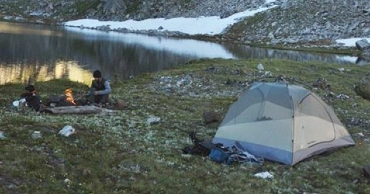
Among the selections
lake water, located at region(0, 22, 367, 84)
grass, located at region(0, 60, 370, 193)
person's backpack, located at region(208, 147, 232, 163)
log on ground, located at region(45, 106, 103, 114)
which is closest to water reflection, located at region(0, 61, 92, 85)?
lake water, located at region(0, 22, 367, 84)

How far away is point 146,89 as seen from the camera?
3450cm

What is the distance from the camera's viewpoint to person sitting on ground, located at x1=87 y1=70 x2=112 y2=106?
24141 millimetres

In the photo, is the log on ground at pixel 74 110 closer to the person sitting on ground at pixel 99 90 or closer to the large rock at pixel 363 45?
the person sitting on ground at pixel 99 90

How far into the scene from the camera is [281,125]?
17188 millimetres

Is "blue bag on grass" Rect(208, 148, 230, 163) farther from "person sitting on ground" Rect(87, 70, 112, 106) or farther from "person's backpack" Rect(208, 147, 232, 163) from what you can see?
"person sitting on ground" Rect(87, 70, 112, 106)

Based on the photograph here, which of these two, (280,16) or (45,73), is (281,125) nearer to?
(45,73)

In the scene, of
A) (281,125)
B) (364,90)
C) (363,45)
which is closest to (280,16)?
(363,45)

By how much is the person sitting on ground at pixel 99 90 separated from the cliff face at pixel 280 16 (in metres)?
89.7

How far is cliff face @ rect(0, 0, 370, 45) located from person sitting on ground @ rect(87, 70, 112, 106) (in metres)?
89.7

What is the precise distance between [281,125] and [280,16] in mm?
107916

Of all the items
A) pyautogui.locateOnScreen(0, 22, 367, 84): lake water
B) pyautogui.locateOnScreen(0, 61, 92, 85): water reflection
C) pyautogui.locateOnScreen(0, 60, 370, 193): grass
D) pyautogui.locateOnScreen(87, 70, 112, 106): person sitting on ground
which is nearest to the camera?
pyautogui.locateOnScreen(0, 60, 370, 193): grass

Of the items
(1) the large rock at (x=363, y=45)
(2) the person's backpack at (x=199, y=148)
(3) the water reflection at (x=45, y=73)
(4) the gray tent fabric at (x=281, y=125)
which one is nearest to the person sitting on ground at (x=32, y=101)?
(2) the person's backpack at (x=199, y=148)

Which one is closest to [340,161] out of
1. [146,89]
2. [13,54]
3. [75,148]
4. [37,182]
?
[75,148]

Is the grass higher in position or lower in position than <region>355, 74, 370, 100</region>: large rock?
lower
